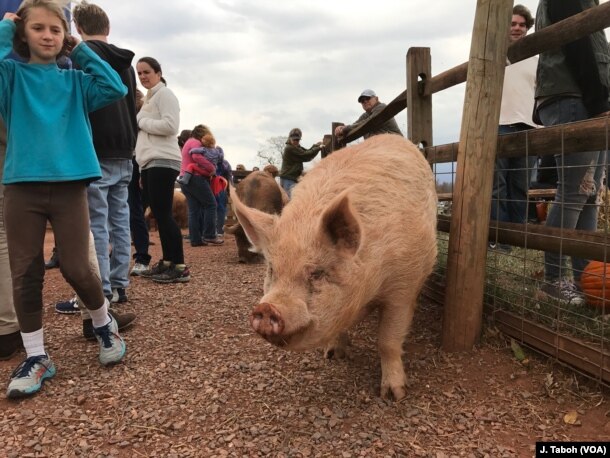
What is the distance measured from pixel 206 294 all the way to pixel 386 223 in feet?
9.89

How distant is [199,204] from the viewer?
9.49 meters

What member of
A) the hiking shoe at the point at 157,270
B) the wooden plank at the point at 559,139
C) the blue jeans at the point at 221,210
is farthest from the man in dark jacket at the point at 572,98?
the blue jeans at the point at 221,210

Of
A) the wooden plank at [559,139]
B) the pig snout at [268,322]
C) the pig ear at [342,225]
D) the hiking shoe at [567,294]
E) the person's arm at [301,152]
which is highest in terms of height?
the person's arm at [301,152]

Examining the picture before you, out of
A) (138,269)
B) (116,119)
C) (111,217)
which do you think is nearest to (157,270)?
(138,269)

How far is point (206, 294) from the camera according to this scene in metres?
5.38

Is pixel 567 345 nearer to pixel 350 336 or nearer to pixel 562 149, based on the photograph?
pixel 562 149

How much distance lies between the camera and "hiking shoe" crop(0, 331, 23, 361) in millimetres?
3453

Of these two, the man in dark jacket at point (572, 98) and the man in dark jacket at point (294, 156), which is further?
the man in dark jacket at point (294, 156)

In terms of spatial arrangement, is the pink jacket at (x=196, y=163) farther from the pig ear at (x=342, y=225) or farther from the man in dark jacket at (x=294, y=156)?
the pig ear at (x=342, y=225)

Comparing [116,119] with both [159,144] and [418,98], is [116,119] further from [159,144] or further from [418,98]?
[418,98]

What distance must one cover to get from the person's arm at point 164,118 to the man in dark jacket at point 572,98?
3747 mm

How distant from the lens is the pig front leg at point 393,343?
10.0 feet

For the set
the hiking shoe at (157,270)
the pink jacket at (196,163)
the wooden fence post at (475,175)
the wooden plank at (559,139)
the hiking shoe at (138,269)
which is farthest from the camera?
the pink jacket at (196,163)

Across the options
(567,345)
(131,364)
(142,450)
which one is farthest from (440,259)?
(142,450)
